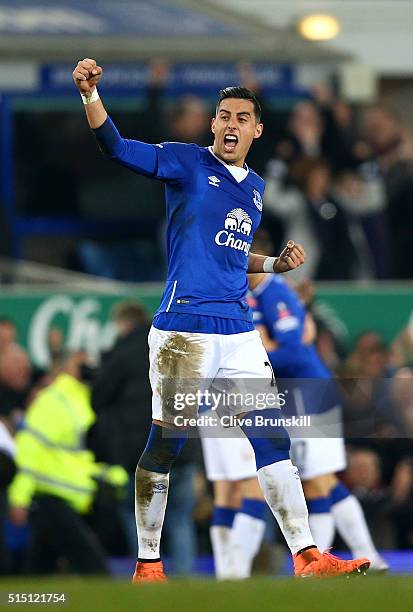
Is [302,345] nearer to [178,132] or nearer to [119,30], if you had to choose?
[178,132]

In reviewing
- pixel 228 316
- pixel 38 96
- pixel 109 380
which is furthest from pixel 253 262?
pixel 38 96

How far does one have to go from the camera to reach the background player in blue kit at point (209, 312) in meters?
8.41

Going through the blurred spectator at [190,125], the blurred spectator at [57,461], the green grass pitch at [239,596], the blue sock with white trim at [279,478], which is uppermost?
the blurred spectator at [190,125]

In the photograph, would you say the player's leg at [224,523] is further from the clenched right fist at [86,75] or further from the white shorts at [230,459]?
the clenched right fist at [86,75]

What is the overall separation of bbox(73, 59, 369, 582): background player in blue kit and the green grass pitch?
Answer: 2.69 feet

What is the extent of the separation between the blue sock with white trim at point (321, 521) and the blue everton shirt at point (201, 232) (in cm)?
384

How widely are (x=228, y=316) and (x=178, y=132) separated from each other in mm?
8435

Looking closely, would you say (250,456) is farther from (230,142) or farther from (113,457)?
(230,142)

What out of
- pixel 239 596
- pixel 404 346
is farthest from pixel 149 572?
pixel 404 346

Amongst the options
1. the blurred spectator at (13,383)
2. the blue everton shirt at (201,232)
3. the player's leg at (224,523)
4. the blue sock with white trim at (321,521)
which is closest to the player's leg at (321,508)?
the blue sock with white trim at (321,521)

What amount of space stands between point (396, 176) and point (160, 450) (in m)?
8.61

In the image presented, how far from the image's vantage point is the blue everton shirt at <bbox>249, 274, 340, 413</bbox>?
11.5 m

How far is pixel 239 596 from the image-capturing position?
23.1 ft

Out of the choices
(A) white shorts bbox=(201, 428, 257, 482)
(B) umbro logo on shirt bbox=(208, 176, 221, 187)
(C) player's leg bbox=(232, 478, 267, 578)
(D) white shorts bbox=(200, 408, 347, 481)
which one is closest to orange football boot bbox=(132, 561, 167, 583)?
(B) umbro logo on shirt bbox=(208, 176, 221, 187)
